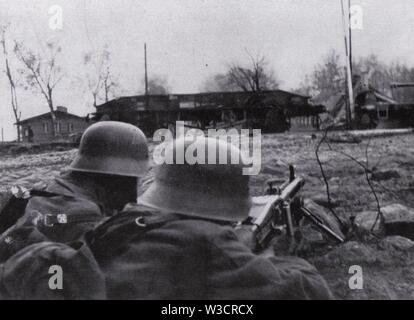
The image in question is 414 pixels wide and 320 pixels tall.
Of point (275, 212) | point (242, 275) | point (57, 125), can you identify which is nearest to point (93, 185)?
point (275, 212)

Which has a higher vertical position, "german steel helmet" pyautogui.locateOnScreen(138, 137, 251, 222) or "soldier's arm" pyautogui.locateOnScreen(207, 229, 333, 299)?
"german steel helmet" pyautogui.locateOnScreen(138, 137, 251, 222)

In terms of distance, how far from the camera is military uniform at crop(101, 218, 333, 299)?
193 centimetres

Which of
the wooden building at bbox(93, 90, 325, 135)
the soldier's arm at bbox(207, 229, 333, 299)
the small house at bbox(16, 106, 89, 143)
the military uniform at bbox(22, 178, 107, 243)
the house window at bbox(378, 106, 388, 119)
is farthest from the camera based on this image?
→ the small house at bbox(16, 106, 89, 143)

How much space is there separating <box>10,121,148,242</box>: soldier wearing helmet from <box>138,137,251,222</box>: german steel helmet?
2.70ft

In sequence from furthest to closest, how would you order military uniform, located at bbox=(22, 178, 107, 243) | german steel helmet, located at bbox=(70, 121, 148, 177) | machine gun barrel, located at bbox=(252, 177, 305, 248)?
1. german steel helmet, located at bbox=(70, 121, 148, 177)
2. military uniform, located at bbox=(22, 178, 107, 243)
3. machine gun barrel, located at bbox=(252, 177, 305, 248)

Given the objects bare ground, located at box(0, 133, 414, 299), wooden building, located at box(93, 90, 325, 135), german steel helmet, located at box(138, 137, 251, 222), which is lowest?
bare ground, located at box(0, 133, 414, 299)

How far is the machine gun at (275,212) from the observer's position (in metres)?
2.64

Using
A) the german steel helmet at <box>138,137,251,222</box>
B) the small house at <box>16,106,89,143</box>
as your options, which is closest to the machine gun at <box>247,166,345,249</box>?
the german steel helmet at <box>138,137,251,222</box>

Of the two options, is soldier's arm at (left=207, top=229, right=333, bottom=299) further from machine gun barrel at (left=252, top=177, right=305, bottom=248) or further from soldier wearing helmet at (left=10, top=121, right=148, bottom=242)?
soldier wearing helmet at (left=10, top=121, right=148, bottom=242)

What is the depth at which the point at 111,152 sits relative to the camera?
12.6 ft

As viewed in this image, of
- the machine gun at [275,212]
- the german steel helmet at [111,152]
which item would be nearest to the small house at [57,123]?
the german steel helmet at [111,152]

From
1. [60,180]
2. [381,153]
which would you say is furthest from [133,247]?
[381,153]

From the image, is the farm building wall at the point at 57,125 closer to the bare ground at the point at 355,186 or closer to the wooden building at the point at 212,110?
the wooden building at the point at 212,110

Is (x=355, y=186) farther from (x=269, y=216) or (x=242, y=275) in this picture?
(x=242, y=275)
